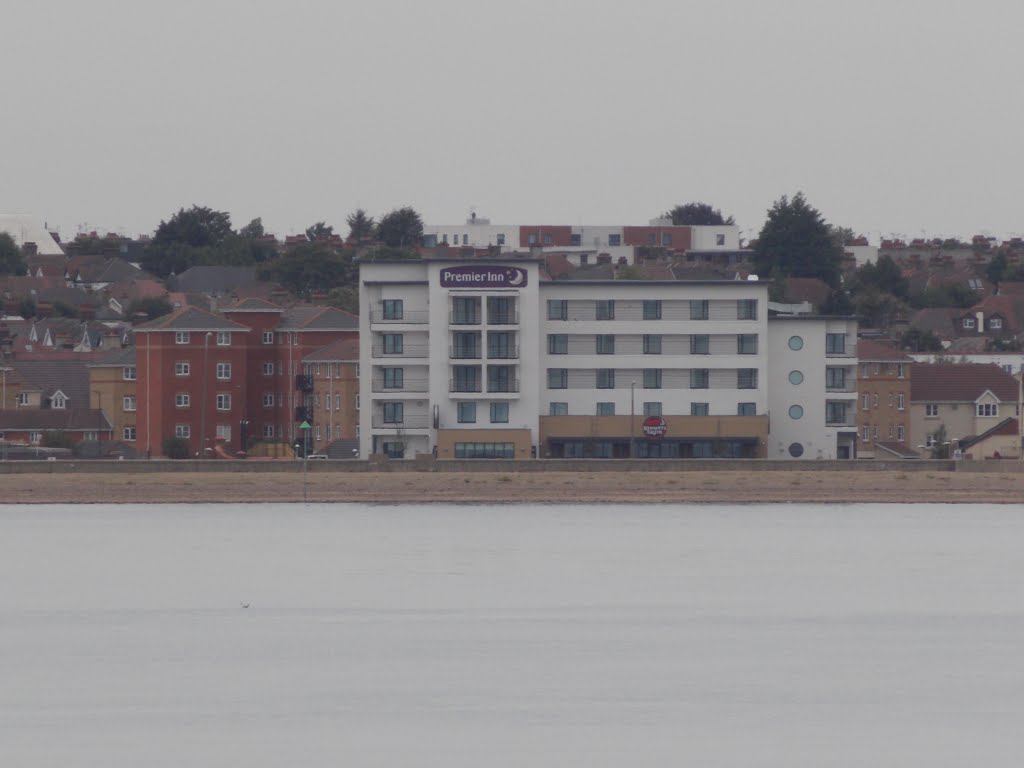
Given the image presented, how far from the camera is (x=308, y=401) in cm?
12312

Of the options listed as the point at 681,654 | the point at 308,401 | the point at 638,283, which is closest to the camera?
the point at 681,654

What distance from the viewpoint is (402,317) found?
352 feet

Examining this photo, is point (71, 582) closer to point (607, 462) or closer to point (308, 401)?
point (607, 462)

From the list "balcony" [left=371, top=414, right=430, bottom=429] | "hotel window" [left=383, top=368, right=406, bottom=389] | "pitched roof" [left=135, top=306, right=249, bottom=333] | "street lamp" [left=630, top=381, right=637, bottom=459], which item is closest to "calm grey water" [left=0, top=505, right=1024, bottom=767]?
"street lamp" [left=630, top=381, right=637, bottom=459]

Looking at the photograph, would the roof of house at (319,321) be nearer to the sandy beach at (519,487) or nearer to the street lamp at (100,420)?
the street lamp at (100,420)

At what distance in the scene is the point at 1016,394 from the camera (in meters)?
126

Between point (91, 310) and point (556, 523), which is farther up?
point (91, 310)

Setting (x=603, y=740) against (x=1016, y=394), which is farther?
(x=1016, y=394)

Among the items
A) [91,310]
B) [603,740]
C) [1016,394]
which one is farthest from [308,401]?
[603,740]

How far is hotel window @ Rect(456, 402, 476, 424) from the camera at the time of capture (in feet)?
350

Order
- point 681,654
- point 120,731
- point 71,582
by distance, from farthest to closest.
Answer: point 71,582
point 681,654
point 120,731

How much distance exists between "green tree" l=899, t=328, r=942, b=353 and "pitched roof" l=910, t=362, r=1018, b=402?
29683 millimetres

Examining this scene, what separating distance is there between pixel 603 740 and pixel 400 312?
73.5 m

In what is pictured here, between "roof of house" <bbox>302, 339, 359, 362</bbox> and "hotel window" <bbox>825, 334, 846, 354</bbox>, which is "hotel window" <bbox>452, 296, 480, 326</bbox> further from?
"hotel window" <bbox>825, 334, 846, 354</bbox>
